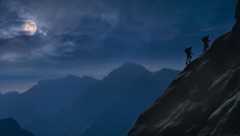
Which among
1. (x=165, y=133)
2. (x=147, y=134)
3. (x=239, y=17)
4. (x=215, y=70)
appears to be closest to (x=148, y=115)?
(x=147, y=134)

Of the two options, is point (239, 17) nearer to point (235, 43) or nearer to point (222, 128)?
point (235, 43)

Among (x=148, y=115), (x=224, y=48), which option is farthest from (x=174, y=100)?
(x=224, y=48)

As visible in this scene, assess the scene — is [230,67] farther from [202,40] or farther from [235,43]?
[202,40]

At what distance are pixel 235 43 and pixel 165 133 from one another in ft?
60.4

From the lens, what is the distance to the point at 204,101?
38.8 metres

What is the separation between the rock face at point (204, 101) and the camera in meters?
31.5

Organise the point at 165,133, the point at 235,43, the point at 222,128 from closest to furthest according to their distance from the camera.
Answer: the point at 222,128
the point at 165,133
the point at 235,43

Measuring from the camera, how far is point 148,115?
49.3m

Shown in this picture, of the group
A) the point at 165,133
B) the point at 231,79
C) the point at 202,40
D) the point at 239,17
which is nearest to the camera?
the point at 231,79

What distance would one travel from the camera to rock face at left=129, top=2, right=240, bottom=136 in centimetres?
3153

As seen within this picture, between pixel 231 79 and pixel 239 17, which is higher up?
pixel 239 17

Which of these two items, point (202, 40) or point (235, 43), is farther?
point (202, 40)

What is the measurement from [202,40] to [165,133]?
24046mm

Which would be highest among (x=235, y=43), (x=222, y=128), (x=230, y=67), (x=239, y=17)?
(x=239, y=17)
